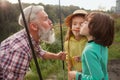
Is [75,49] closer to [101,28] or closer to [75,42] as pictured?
[75,42]

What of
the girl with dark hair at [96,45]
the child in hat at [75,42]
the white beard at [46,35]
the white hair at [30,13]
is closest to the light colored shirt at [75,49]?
the child in hat at [75,42]

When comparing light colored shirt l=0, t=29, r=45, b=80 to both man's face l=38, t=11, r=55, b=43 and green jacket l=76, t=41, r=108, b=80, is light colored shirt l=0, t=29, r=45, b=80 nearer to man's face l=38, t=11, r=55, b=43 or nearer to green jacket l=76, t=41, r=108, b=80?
man's face l=38, t=11, r=55, b=43

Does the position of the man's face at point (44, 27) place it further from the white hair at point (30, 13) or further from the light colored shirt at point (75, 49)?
the light colored shirt at point (75, 49)

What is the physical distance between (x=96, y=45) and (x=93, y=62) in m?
0.15

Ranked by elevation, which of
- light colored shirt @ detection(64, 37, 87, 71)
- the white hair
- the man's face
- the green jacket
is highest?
the white hair

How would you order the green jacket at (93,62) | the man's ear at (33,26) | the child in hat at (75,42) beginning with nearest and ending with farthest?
the green jacket at (93,62)
the man's ear at (33,26)
the child in hat at (75,42)

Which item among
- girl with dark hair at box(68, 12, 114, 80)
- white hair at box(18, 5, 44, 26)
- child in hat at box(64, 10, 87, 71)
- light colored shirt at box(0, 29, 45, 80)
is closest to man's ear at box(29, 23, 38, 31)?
white hair at box(18, 5, 44, 26)

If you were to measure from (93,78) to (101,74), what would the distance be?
7 centimetres

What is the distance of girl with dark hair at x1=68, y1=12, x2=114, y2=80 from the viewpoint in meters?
2.60

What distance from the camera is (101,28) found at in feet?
8.69

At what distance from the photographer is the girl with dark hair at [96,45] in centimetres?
260

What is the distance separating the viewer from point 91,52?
2604mm

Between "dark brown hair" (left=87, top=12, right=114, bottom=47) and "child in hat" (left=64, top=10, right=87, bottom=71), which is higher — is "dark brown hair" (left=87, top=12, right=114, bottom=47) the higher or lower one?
the higher one

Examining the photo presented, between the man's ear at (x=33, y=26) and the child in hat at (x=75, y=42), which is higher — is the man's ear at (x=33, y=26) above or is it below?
above
